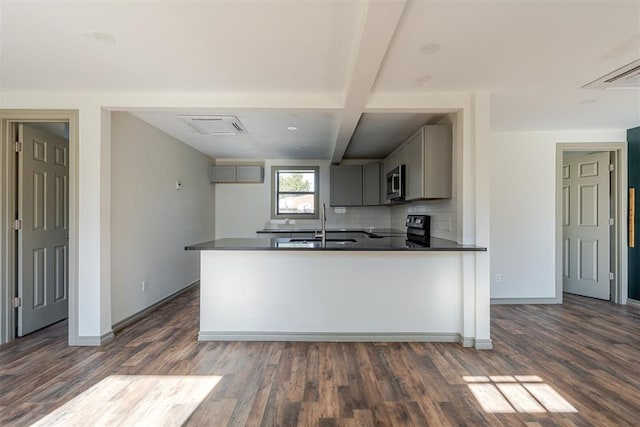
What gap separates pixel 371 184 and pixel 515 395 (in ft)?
13.3

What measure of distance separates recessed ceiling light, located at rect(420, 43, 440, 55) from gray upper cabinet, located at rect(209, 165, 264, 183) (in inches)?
168

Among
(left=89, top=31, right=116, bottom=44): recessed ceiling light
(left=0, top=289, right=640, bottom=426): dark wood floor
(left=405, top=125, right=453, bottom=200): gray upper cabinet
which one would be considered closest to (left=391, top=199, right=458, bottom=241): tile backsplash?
(left=405, top=125, right=453, bottom=200): gray upper cabinet

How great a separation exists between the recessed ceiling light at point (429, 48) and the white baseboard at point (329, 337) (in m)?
2.38

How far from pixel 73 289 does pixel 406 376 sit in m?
2.94

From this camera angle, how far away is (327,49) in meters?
2.15

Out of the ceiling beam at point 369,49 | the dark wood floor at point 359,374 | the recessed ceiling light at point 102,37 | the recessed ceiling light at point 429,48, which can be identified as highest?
the recessed ceiling light at point 102,37

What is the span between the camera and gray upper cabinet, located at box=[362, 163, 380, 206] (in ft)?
18.8

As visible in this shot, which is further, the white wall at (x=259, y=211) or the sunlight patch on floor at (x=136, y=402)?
the white wall at (x=259, y=211)

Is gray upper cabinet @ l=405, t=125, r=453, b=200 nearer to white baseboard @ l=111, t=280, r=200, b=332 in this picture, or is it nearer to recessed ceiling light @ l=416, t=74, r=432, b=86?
recessed ceiling light @ l=416, t=74, r=432, b=86

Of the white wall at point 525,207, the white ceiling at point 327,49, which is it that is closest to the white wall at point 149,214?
the white ceiling at point 327,49

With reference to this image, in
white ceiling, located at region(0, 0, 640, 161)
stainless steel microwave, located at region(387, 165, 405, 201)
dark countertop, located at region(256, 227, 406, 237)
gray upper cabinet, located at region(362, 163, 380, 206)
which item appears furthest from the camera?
gray upper cabinet, located at region(362, 163, 380, 206)

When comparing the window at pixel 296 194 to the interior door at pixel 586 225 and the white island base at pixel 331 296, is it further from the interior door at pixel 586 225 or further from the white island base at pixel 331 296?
the interior door at pixel 586 225

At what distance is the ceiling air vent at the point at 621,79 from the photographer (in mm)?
2453

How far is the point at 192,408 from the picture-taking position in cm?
197
